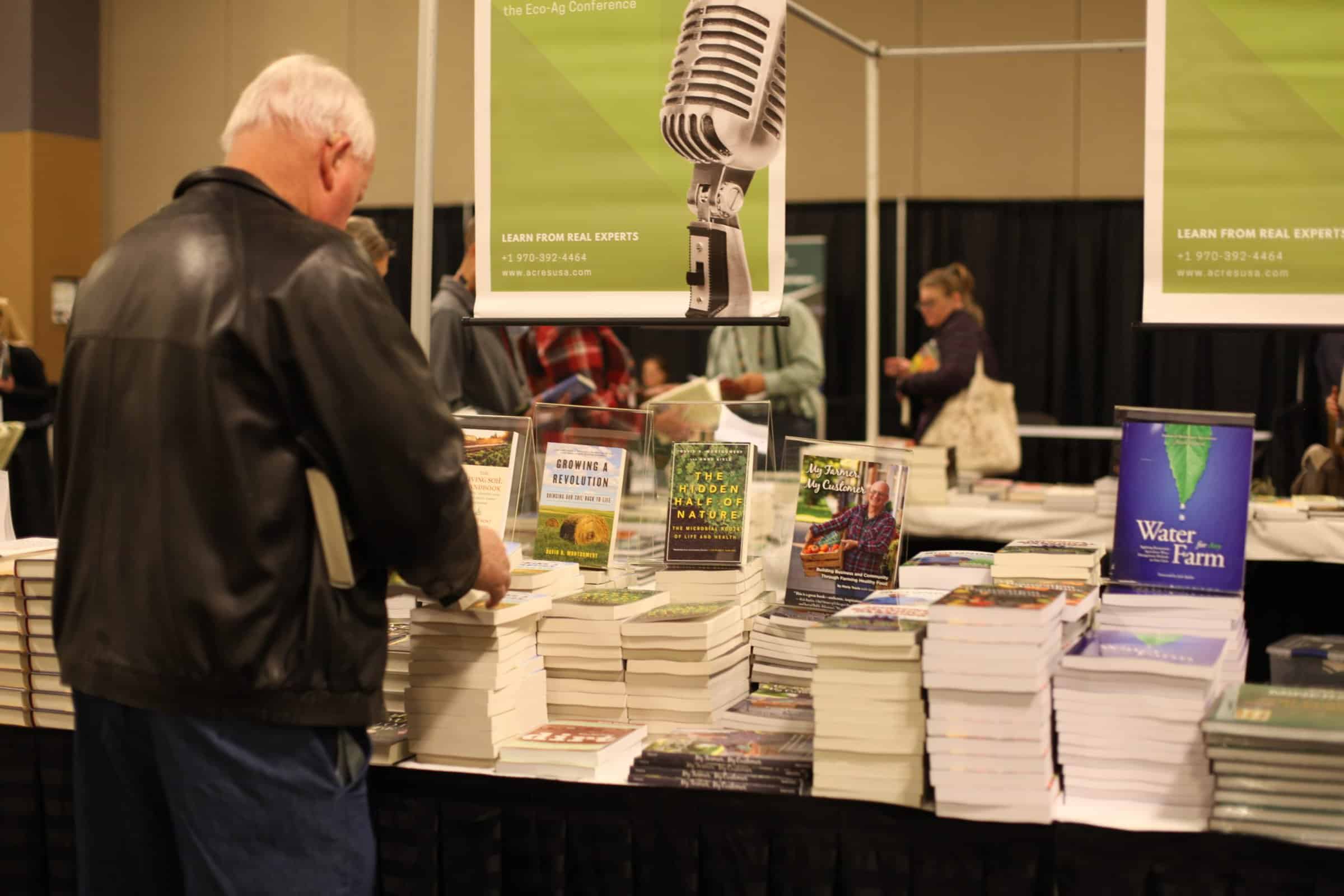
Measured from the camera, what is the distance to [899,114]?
8.52 meters

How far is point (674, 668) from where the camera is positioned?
80.0 inches

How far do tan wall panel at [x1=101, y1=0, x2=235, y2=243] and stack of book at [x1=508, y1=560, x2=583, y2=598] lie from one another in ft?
27.0

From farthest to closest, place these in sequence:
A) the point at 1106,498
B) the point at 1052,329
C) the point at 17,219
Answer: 1. the point at 17,219
2. the point at 1052,329
3. the point at 1106,498

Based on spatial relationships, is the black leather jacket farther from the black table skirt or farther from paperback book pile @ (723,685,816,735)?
paperback book pile @ (723,685,816,735)

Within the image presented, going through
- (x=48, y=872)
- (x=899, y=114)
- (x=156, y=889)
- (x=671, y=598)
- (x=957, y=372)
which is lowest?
(x=48, y=872)

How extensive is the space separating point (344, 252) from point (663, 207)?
100 cm

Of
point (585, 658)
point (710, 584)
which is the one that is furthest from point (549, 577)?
point (710, 584)

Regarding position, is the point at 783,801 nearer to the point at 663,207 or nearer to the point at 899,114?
the point at 663,207

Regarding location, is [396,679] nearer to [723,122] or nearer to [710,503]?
[710,503]

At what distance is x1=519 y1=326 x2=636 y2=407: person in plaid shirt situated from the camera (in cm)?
462

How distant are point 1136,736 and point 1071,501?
2.92 metres

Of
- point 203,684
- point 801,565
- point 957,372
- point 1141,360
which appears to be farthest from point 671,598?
point 1141,360

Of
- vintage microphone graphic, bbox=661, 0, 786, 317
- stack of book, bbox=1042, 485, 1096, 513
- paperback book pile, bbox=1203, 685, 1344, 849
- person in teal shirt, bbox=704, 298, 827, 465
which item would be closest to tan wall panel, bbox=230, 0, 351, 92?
person in teal shirt, bbox=704, 298, 827, 465

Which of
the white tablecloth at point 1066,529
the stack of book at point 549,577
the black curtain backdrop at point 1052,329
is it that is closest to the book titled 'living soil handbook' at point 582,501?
the stack of book at point 549,577
